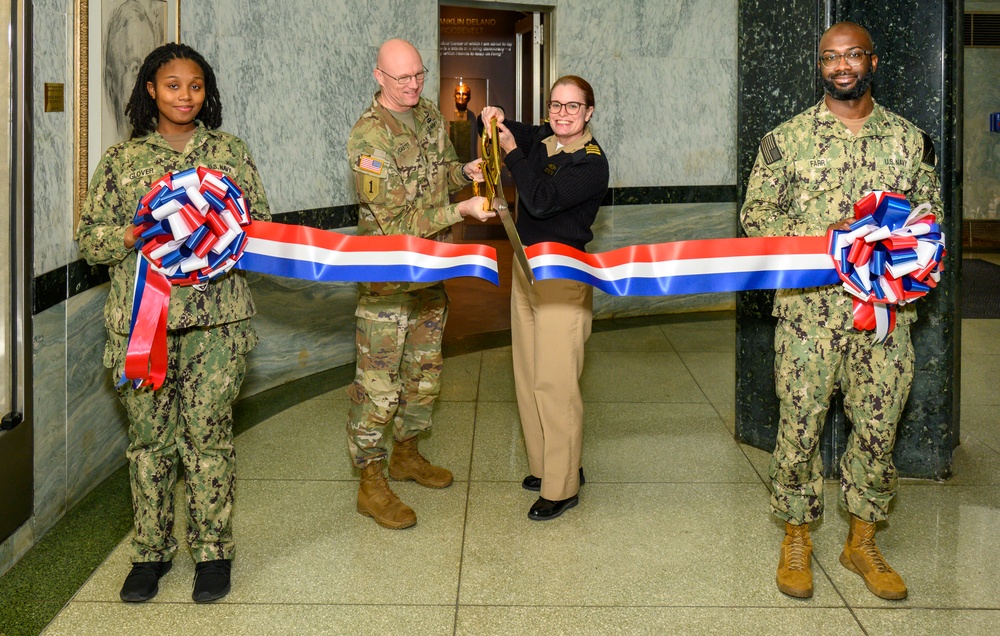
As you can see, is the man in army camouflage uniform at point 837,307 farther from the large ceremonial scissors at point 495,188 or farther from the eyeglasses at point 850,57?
the large ceremonial scissors at point 495,188

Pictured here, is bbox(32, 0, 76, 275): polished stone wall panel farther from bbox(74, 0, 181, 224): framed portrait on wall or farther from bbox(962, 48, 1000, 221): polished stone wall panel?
bbox(962, 48, 1000, 221): polished stone wall panel

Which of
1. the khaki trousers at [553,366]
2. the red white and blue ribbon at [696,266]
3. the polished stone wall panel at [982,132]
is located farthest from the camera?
the polished stone wall panel at [982,132]

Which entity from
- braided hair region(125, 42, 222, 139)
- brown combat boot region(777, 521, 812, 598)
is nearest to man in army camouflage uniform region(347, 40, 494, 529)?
braided hair region(125, 42, 222, 139)

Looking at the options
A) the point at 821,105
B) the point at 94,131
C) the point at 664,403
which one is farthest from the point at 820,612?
the point at 94,131

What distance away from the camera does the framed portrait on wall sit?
12.6 ft

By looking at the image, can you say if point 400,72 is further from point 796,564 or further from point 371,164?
point 796,564

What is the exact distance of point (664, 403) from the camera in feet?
18.3

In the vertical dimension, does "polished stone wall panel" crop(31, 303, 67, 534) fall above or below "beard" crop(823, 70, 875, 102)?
below

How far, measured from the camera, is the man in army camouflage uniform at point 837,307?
307 cm

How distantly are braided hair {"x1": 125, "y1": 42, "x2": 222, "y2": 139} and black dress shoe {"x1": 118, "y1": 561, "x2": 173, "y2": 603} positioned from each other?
1396mm

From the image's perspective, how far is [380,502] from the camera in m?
3.90

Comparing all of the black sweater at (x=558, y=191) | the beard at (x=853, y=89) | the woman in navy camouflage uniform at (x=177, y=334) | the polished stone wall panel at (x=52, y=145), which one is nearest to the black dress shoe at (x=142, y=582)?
the woman in navy camouflage uniform at (x=177, y=334)

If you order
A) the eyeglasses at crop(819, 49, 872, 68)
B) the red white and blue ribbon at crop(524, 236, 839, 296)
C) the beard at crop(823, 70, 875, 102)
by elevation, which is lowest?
the red white and blue ribbon at crop(524, 236, 839, 296)

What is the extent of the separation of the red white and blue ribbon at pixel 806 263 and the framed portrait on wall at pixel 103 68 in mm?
1795
